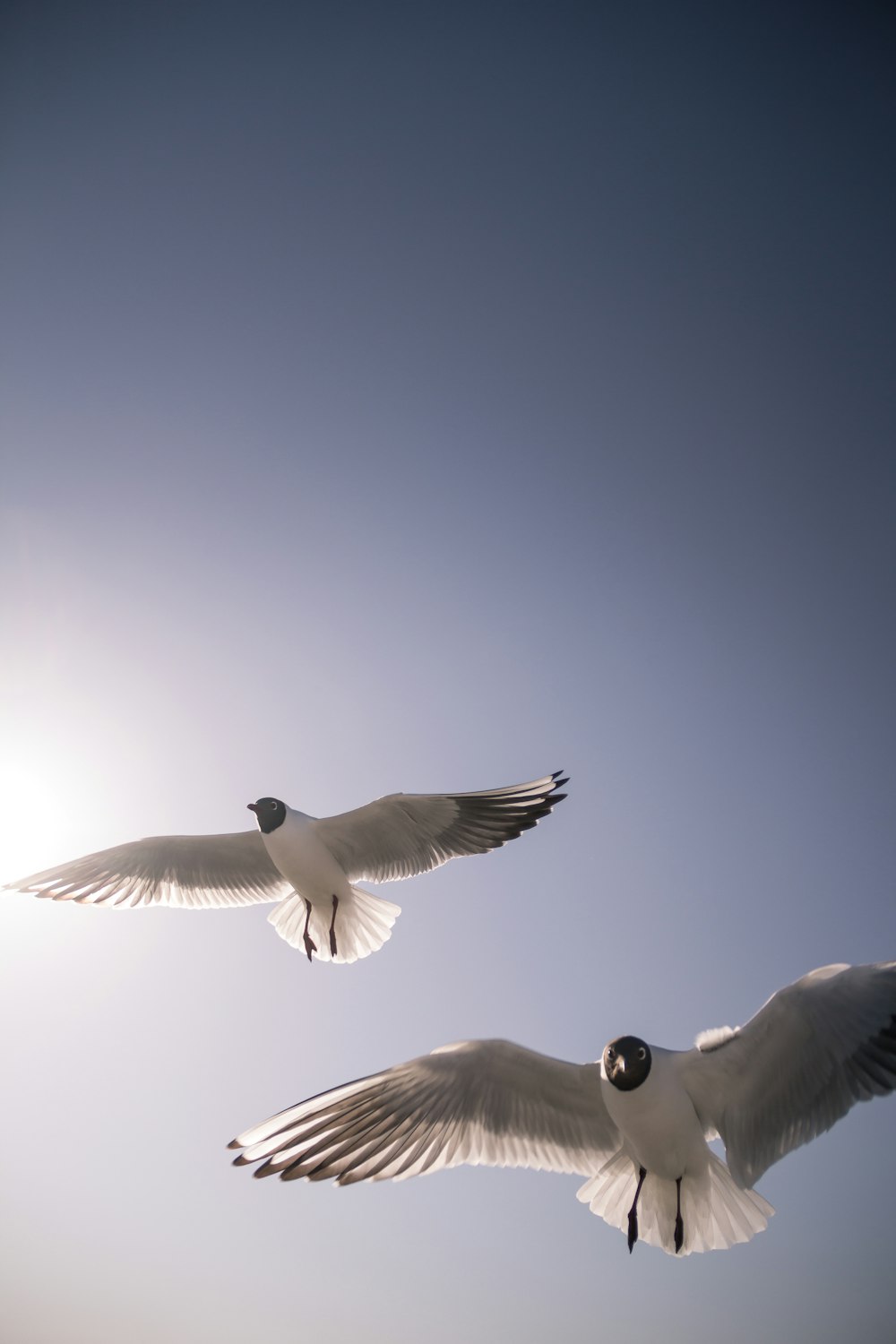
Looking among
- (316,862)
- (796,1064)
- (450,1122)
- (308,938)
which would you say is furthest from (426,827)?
(796,1064)

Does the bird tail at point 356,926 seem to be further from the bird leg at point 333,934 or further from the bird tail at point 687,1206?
the bird tail at point 687,1206

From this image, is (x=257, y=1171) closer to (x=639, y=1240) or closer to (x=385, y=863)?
(x=639, y=1240)

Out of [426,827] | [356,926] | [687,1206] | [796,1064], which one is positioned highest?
[426,827]

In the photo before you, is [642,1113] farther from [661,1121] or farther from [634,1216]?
Result: [634,1216]

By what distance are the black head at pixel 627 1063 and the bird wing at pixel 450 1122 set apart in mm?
147

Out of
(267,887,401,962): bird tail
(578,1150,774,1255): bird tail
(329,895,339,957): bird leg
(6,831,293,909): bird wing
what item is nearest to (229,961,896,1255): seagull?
(578,1150,774,1255): bird tail

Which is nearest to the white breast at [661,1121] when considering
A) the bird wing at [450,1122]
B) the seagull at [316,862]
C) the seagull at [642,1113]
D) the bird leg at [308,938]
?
the seagull at [642,1113]

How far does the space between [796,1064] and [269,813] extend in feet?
8.42

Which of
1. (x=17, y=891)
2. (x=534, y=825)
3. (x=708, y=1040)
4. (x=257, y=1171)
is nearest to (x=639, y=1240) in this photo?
(x=708, y=1040)

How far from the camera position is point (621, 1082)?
2646 millimetres

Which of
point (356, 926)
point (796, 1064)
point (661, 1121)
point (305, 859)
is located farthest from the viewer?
point (356, 926)

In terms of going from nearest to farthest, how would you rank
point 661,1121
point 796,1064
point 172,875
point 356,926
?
point 796,1064 → point 661,1121 → point 356,926 → point 172,875

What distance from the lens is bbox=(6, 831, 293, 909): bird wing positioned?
4527mm

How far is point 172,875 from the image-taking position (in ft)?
15.4
